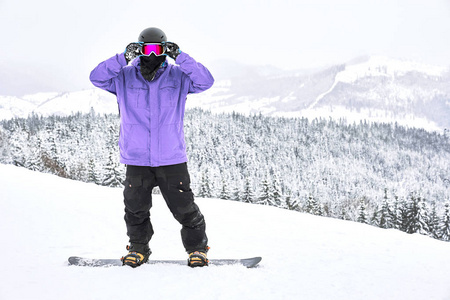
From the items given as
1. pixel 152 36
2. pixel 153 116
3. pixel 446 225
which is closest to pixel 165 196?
pixel 153 116

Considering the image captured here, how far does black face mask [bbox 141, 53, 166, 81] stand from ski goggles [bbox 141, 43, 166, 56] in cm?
7

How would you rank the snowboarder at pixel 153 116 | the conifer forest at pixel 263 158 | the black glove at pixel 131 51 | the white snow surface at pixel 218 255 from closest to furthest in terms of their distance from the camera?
the white snow surface at pixel 218 255, the black glove at pixel 131 51, the snowboarder at pixel 153 116, the conifer forest at pixel 263 158

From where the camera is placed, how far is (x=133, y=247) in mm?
3730

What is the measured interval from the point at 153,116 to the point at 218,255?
218 centimetres

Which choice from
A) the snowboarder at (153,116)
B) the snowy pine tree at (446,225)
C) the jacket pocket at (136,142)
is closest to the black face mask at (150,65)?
the snowboarder at (153,116)

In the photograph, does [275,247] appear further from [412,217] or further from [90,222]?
[412,217]

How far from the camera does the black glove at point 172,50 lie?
3430mm

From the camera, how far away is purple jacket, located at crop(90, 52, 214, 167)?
11.5 feet

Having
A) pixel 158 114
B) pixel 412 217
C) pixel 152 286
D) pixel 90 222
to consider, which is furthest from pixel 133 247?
pixel 412 217

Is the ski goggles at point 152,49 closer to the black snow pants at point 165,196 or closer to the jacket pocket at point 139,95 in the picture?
the jacket pocket at point 139,95

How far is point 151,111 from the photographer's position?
3523mm

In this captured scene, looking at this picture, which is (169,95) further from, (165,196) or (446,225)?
(446,225)

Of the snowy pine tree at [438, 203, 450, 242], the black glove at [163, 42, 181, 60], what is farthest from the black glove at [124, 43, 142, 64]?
the snowy pine tree at [438, 203, 450, 242]

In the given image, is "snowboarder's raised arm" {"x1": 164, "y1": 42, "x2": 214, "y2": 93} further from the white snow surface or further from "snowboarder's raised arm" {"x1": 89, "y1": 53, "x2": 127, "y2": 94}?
the white snow surface
